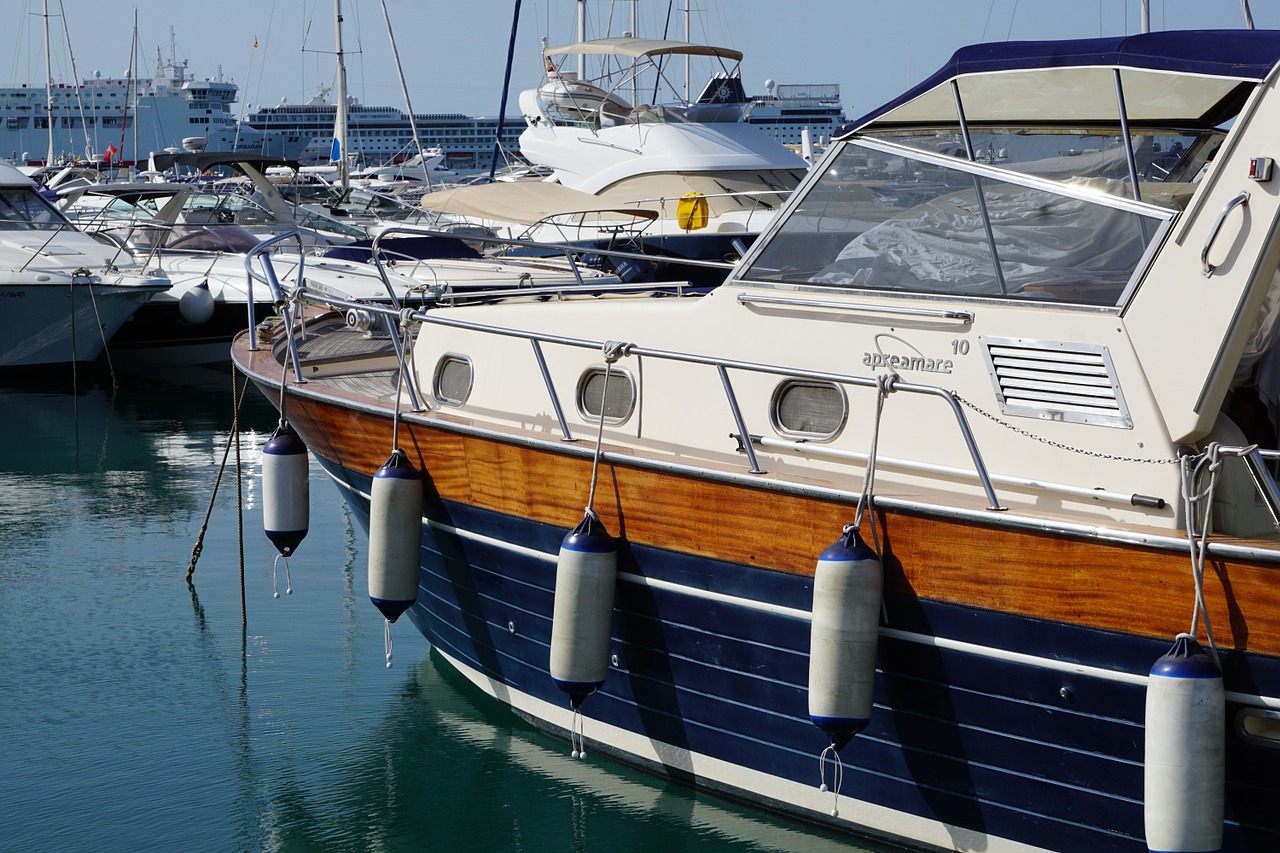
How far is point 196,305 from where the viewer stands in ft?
55.8

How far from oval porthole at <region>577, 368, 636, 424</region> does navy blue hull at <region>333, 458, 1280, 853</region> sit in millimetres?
513

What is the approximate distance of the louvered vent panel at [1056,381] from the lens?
14.4ft

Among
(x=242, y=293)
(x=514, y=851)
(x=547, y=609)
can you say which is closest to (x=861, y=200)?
(x=547, y=609)

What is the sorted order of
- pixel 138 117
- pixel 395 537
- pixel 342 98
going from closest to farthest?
pixel 395 537 → pixel 342 98 → pixel 138 117

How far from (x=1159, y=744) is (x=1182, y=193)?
6.55 ft

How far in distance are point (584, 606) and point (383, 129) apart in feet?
388

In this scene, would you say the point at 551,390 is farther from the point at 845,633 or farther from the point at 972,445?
the point at 972,445

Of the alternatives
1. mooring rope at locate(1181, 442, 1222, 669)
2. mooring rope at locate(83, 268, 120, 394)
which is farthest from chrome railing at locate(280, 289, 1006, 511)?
mooring rope at locate(83, 268, 120, 394)

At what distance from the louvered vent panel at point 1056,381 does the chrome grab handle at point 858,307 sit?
0.15 m

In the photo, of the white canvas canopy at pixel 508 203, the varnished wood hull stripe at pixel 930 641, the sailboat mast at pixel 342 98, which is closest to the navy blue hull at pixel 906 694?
the varnished wood hull stripe at pixel 930 641

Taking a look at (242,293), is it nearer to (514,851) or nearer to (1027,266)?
(514,851)

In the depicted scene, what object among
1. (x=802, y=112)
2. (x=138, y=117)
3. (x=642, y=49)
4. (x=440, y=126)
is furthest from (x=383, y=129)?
(x=642, y=49)

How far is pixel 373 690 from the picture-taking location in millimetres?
7152

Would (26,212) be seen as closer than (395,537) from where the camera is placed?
No
